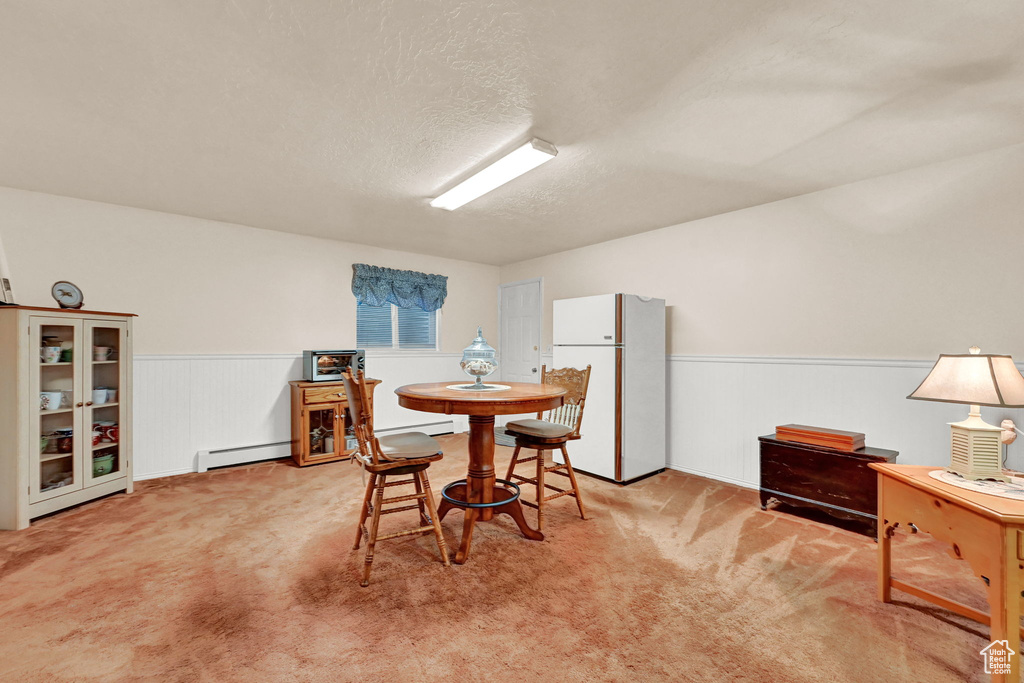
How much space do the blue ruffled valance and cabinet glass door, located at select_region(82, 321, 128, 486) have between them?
2.16 meters

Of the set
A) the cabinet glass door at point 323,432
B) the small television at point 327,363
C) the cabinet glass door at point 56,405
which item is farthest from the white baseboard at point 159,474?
the small television at point 327,363

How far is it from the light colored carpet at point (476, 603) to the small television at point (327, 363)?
5.38 ft

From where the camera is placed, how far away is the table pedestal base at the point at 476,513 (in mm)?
2379

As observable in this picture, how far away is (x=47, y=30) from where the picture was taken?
1671 mm

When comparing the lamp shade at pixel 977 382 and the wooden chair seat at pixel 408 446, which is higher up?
the lamp shade at pixel 977 382

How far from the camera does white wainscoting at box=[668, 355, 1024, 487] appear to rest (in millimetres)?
2877

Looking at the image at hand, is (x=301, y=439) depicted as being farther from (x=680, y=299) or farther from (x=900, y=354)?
(x=900, y=354)

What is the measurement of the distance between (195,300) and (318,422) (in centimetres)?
164

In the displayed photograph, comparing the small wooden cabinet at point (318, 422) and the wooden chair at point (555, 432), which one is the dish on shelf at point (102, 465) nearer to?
the small wooden cabinet at point (318, 422)

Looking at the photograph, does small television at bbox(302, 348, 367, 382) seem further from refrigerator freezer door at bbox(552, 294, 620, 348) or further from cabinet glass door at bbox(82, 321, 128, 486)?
refrigerator freezer door at bbox(552, 294, 620, 348)

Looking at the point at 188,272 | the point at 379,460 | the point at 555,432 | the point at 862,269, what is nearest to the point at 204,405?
the point at 188,272

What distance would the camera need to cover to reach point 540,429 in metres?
2.84

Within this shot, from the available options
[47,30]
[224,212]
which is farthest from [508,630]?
[224,212]

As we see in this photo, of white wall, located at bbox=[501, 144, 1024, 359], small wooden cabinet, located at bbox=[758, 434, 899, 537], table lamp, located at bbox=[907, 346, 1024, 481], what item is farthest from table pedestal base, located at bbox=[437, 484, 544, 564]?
white wall, located at bbox=[501, 144, 1024, 359]
